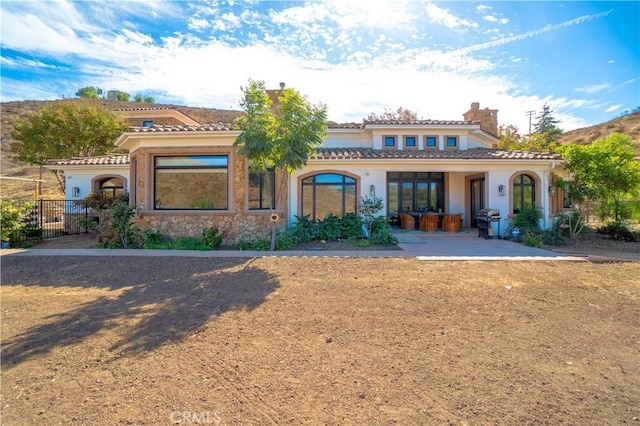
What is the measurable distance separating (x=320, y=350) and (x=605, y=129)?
2657 inches

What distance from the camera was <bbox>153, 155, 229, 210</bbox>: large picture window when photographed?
12.3 metres

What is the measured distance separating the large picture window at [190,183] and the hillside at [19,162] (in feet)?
80.7

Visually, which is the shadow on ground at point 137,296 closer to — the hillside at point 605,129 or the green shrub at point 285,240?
the green shrub at point 285,240

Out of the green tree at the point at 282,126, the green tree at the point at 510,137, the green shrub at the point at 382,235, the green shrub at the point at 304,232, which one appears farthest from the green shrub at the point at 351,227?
the green tree at the point at 510,137

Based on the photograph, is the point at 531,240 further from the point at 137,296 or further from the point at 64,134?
the point at 64,134

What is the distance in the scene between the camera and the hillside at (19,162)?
32750 mm

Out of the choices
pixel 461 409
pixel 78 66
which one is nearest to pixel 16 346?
pixel 461 409

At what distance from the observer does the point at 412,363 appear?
3.68m

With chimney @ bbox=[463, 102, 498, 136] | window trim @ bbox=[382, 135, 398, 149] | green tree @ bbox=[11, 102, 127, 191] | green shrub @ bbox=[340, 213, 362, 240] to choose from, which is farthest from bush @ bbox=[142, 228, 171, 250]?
chimney @ bbox=[463, 102, 498, 136]

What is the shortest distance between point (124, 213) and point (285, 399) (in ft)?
36.0

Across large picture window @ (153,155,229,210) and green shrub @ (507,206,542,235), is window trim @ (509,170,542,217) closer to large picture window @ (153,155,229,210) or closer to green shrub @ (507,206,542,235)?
green shrub @ (507,206,542,235)

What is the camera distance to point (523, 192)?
15125 mm

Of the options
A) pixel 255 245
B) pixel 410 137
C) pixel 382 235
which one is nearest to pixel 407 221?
pixel 382 235

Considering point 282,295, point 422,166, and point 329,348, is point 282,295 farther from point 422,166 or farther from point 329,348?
point 422,166
